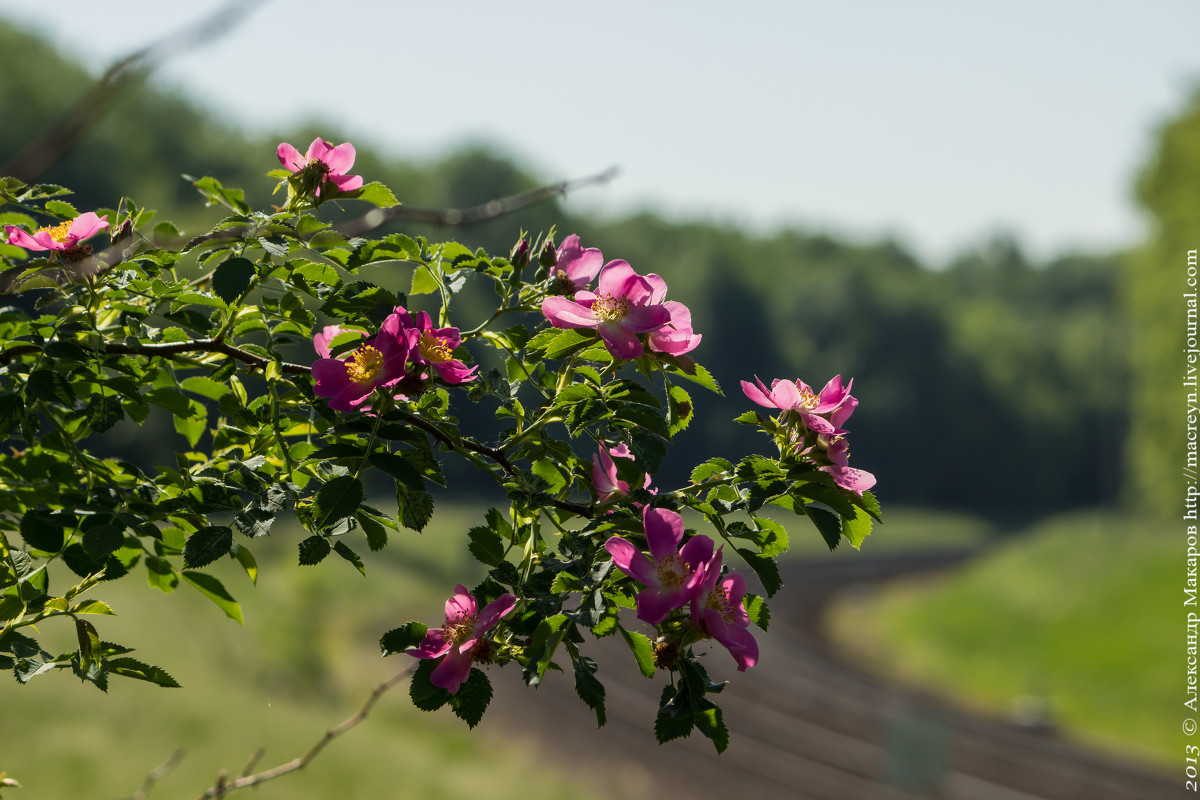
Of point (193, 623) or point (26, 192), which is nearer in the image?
point (26, 192)

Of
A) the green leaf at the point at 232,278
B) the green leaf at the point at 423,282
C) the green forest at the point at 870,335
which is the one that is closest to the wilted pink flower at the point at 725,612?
the green leaf at the point at 423,282

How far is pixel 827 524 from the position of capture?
1347mm

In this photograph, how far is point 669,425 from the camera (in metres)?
1.42

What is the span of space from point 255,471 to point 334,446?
34cm

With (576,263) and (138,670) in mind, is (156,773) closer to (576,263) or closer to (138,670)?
(138,670)

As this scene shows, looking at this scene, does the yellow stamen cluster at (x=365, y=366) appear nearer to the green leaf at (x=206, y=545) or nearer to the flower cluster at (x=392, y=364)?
the flower cluster at (x=392, y=364)

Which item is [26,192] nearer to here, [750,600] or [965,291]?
[750,600]

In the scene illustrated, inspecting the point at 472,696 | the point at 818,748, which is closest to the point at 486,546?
the point at 472,696

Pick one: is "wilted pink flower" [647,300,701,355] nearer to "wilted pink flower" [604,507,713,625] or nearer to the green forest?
"wilted pink flower" [604,507,713,625]

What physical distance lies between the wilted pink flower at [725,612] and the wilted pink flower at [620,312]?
0.30 metres

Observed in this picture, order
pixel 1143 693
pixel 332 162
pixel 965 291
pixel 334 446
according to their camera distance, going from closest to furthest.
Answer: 1. pixel 334 446
2. pixel 332 162
3. pixel 1143 693
4. pixel 965 291

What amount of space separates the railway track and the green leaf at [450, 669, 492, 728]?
475 inches

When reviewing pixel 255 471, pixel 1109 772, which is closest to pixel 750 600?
pixel 255 471

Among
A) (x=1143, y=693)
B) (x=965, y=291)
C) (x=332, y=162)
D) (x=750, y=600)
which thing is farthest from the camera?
(x=965, y=291)
